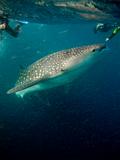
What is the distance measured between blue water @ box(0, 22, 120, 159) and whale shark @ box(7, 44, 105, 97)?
2817 millimetres

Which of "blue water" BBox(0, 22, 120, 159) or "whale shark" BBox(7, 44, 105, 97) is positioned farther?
"blue water" BBox(0, 22, 120, 159)

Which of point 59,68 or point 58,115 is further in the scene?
point 58,115

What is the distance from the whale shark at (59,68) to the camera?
10292mm

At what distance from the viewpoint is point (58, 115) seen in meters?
20.5

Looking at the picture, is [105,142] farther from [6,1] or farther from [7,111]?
[6,1]

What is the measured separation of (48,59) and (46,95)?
1014 cm

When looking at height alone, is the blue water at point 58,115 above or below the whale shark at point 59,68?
below

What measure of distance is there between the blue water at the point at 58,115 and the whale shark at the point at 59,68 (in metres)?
2.82

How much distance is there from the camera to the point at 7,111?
2242 cm

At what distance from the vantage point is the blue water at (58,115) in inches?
698

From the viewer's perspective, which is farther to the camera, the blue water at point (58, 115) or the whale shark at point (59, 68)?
the blue water at point (58, 115)

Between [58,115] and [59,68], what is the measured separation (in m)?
10.2

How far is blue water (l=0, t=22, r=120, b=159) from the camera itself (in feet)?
58.1

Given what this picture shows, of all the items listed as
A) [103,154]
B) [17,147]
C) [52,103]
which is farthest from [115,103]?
[17,147]
